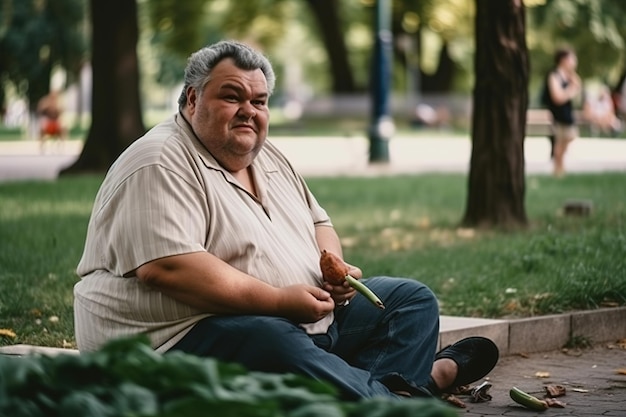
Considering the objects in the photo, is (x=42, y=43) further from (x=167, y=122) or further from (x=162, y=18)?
(x=167, y=122)

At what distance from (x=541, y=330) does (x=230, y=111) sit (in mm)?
2859

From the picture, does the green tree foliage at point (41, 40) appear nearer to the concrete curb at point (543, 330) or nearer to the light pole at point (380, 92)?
the light pole at point (380, 92)

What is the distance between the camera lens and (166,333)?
15.1ft

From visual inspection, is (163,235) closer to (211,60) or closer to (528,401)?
(211,60)

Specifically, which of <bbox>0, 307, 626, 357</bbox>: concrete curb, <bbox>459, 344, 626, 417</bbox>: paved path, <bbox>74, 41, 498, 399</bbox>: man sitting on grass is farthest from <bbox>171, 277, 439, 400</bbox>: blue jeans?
<bbox>0, 307, 626, 357</bbox>: concrete curb

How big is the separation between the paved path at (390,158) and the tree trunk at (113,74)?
1.29 meters

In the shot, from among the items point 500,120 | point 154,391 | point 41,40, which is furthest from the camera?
point 41,40

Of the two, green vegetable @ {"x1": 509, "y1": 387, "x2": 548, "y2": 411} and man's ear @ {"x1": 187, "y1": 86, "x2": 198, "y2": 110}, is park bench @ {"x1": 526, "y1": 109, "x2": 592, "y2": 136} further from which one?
man's ear @ {"x1": 187, "y1": 86, "x2": 198, "y2": 110}

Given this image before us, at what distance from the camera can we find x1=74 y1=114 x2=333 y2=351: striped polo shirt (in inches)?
178

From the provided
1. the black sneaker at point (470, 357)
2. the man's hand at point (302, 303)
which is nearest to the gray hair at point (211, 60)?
the man's hand at point (302, 303)

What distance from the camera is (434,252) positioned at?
9.78m

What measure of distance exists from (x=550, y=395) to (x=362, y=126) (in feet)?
117

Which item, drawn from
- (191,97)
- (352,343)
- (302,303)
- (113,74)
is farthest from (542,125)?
(302,303)

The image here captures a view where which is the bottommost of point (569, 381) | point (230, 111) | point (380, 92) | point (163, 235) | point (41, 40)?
point (569, 381)
